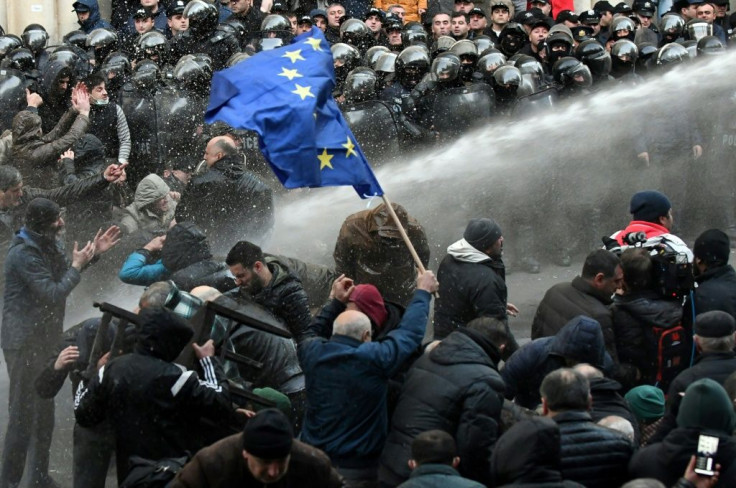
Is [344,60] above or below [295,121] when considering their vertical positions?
below

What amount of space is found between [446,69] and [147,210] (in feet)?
11.6

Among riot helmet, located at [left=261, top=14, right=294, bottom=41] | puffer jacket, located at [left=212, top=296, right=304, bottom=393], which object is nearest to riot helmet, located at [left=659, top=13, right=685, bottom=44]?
riot helmet, located at [left=261, top=14, right=294, bottom=41]

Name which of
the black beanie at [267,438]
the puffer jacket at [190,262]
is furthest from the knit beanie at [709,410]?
the puffer jacket at [190,262]

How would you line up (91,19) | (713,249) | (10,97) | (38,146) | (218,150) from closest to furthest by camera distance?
(713,249)
(218,150)
(38,146)
(10,97)
(91,19)

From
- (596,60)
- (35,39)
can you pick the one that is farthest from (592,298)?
(35,39)

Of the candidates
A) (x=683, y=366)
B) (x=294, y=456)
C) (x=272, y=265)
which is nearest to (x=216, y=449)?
(x=294, y=456)

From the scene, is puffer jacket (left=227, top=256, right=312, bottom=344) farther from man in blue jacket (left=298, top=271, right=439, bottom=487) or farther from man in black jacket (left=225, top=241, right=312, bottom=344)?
man in blue jacket (left=298, top=271, right=439, bottom=487)

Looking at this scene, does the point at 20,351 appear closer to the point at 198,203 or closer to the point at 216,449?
the point at 198,203

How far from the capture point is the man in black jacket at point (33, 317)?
29.6 feet

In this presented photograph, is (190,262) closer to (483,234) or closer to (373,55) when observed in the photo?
(483,234)

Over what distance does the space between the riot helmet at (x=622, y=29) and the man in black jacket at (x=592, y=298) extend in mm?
8961

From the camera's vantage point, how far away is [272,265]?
8.63 metres

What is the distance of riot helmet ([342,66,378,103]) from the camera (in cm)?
1348

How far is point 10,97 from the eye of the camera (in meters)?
13.5
